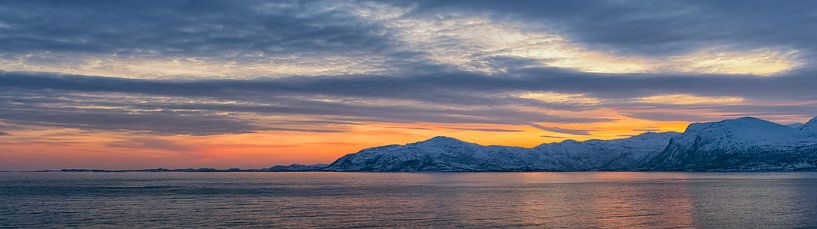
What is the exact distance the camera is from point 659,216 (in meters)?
112

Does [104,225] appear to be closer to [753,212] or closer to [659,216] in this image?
[659,216]

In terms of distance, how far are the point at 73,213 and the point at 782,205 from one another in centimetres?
12754

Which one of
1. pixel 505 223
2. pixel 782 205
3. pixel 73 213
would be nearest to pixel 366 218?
pixel 505 223

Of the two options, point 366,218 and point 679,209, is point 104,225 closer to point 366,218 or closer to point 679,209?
point 366,218

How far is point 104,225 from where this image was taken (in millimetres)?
97375

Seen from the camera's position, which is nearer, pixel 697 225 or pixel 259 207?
pixel 697 225

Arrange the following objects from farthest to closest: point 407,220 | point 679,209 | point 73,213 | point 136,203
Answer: point 136,203
point 679,209
point 73,213
point 407,220

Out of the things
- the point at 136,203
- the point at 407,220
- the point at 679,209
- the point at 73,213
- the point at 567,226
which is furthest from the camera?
the point at 136,203

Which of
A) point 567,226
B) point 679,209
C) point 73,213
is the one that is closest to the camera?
point 567,226

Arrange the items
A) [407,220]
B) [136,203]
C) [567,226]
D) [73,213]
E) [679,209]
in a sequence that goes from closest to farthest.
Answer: [567,226] → [407,220] → [73,213] → [679,209] → [136,203]

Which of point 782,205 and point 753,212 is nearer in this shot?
point 753,212

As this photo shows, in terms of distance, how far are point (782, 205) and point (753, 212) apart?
20143 millimetres

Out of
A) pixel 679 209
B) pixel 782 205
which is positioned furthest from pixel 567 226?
pixel 782 205

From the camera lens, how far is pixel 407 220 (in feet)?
353
